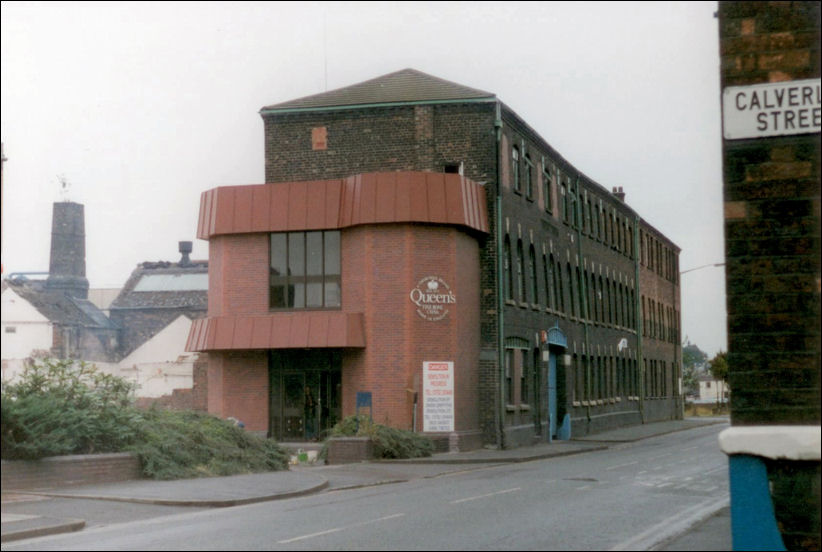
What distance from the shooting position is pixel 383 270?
3497 cm

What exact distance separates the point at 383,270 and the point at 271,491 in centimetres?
1507

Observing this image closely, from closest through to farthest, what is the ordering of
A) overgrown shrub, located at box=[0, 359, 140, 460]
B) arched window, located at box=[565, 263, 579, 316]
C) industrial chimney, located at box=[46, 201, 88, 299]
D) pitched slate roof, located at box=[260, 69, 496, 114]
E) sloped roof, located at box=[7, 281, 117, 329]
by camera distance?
1. overgrown shrub, located at box=[0, 359, 140, 460]
2. pitched slate roof, located at box=[260, 69, 496, 114]
3. arched window, located at box=[565, 263, 579, 316]
4. sloped roof, located at box=[7, 281, 117, 329]
5. industrial chimney, located at box=[46, 201, 88, 299]

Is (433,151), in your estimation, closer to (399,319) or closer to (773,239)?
(399,319)

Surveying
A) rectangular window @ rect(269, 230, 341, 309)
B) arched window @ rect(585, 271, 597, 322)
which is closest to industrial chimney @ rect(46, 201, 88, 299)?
arched window @ rect(585, 271, 597, 322)

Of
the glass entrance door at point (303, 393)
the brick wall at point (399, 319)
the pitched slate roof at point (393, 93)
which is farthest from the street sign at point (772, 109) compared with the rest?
the pitched slate roof at point (393, 93)

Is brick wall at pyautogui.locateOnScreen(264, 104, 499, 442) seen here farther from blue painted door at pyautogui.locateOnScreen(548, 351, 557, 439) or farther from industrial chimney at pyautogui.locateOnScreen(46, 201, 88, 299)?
industrial chimney at pyautogui.locateOnScreen(46, 201, 88, 299)

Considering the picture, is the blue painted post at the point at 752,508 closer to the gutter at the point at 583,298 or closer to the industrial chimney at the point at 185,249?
the gutter at the point at 583,298

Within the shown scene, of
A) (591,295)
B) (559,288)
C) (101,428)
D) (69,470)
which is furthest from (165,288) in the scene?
(69,470)

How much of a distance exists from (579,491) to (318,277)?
17677 millimetres

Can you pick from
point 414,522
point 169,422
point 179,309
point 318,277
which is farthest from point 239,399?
point 179,309

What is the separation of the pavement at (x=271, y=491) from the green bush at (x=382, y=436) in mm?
480

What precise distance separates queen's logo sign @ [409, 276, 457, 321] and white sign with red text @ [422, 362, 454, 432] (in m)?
1.48

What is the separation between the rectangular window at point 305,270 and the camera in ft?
119

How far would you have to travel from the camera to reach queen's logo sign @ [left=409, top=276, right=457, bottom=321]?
114 feet
